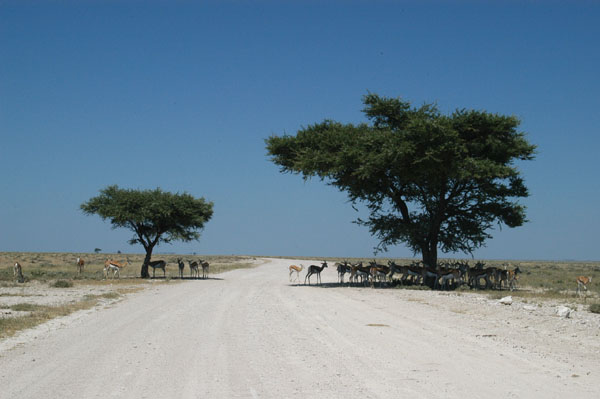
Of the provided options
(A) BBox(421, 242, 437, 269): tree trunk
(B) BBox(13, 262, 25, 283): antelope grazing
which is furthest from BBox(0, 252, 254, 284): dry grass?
(A) BBox(421, 242, 437, 269): tree trunk

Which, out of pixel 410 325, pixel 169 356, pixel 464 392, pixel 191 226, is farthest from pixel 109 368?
pixel 191 226

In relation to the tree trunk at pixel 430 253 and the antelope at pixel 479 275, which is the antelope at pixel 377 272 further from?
the antelope at pixel 479 275

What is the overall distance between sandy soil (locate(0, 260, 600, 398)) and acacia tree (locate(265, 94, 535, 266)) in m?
11.9

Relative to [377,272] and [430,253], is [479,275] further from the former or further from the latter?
[377,272]

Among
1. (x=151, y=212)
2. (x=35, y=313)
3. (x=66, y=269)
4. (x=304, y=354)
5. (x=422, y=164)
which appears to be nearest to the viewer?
(x=304, y=354)

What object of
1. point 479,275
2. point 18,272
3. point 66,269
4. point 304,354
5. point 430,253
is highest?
point 430,253

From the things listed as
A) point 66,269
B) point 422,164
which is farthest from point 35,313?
point 66,269

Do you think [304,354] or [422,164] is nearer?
[304,354]

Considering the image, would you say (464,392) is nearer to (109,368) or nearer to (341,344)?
(341,344)

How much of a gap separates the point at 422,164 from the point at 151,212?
66.4 ft

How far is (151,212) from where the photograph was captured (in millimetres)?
38500

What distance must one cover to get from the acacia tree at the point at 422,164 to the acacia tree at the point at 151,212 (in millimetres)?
9834

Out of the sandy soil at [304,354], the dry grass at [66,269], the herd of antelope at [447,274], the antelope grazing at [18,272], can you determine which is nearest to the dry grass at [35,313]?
the sandy soil at [304,354]

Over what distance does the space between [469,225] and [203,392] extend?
1069 inches
